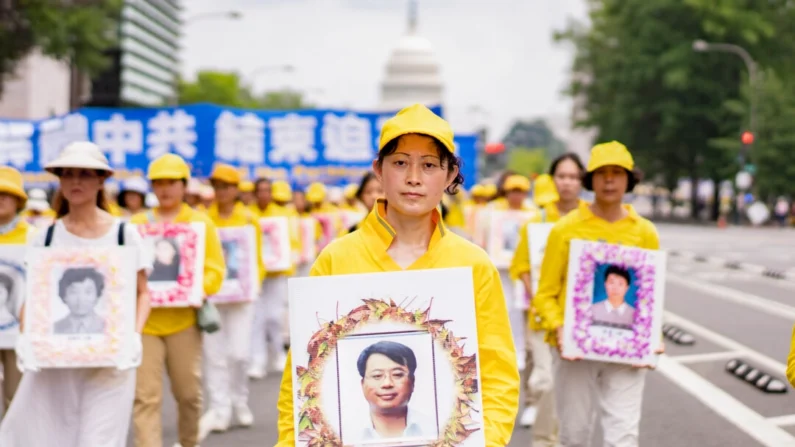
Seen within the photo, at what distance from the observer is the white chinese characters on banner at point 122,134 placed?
53.6 feet

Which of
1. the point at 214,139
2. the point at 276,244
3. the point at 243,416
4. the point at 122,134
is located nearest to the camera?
the point at 243,416

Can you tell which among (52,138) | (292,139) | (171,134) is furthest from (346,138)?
(52,138)

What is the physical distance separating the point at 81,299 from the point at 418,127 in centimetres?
→ 286

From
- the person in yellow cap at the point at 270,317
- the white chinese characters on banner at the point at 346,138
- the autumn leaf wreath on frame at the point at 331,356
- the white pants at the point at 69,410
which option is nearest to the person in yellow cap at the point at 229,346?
the person in yellow cap at the point at 270,317

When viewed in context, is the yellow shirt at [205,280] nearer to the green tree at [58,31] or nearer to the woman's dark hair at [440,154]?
the woman's dark hair at [440,154]

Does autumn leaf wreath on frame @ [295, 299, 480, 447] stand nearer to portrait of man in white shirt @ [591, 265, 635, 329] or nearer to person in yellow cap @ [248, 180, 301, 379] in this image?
portrait of man in white shirt @ [591, 265, 635, 329]

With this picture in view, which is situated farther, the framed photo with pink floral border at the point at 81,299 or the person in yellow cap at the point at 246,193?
the person in yellow cap at the point at 246,193

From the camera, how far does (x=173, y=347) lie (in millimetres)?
7098

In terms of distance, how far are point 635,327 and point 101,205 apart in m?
2.85

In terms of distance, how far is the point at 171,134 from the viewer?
16.0 m

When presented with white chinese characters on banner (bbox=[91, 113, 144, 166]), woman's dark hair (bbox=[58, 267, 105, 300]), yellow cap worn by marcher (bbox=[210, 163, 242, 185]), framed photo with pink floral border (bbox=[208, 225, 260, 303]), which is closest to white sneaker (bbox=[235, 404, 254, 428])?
framed photo with pink floral border (bbox=[208, 225, 260, 303])

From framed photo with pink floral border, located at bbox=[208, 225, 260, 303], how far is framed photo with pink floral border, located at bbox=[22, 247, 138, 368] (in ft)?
11.9

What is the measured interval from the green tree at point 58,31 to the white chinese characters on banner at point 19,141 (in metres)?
5.18

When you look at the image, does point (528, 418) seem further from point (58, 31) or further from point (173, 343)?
point (58, 31)
